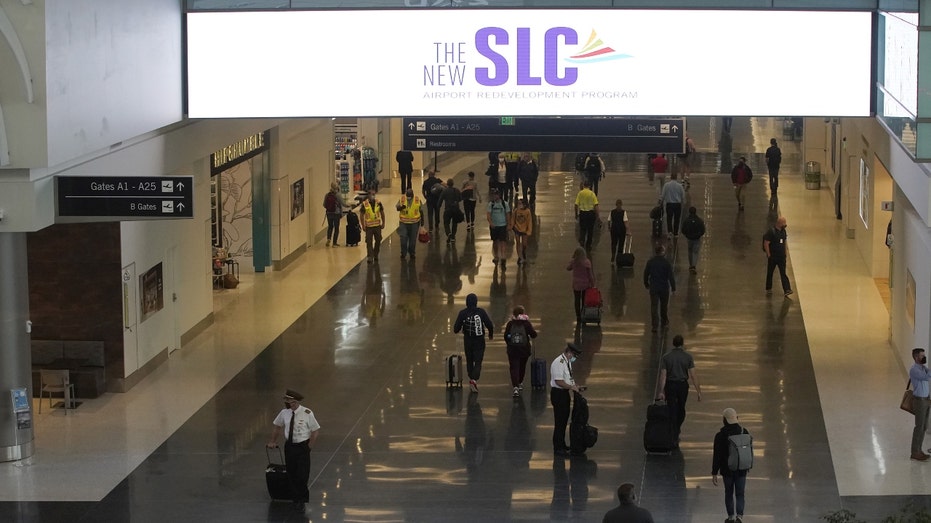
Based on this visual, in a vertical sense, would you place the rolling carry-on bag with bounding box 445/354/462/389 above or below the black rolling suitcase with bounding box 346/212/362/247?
below

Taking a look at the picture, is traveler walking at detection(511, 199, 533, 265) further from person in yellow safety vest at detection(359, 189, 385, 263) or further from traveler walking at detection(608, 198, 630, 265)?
person in yellow safety vest at detection(359, 189, 385, 263)

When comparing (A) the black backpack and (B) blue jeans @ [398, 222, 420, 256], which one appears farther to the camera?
(B) blue jeans @ [398, 222, 420, 256]

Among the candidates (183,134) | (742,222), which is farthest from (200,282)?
(742,222)

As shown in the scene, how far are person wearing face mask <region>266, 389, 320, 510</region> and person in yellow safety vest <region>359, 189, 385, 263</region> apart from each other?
14.1 m

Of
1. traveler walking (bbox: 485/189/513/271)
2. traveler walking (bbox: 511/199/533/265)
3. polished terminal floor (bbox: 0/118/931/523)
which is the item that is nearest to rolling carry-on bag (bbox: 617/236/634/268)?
polished terminal floor (bbox: 0/118/931/523)

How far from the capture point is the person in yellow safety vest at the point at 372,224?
2898 centimetres

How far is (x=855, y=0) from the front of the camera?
20.4 meters

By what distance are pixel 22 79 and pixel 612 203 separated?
73.9 ft

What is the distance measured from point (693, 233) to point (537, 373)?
832 cm

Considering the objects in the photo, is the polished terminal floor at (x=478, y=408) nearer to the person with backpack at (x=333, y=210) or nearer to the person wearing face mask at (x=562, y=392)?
the person wearing face mask at (x=562, y=392)

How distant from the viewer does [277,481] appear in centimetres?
1513

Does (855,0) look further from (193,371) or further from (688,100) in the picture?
Answer: (193,371)

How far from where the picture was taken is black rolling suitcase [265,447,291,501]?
49.6ft

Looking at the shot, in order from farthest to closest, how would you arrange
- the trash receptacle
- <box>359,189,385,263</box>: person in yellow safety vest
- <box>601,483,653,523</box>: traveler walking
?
the trash receptacle, <box>359,189,385,263</box>: person in yellow safety vest, <box>601,483,653,523</box>: traveler walking
